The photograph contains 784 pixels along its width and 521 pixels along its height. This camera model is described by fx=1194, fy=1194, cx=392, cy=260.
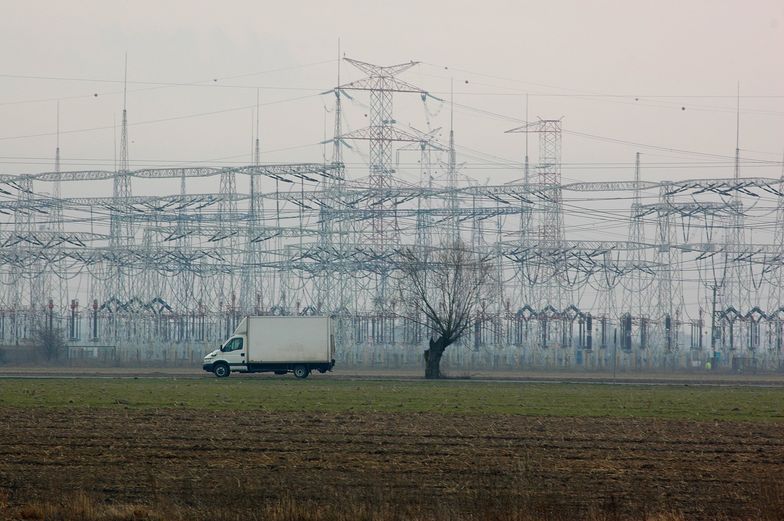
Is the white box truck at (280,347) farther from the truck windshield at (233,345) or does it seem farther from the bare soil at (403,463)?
the bare soil at (403,463)

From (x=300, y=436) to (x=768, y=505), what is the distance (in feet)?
37.5

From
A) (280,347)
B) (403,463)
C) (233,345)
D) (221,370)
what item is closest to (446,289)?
(280,347)

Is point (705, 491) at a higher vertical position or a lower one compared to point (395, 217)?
lower

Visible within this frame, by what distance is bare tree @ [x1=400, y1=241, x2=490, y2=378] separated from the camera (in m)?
60.2

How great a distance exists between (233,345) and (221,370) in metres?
1.28

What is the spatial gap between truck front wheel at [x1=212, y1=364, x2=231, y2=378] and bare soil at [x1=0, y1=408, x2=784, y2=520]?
24.3 metres

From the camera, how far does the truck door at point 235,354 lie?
5556 centimetres

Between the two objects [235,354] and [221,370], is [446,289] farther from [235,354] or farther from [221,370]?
[221,370]

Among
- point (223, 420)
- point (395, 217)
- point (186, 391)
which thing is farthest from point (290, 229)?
point (223, 420)

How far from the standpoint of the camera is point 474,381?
→ 54000 millimetres

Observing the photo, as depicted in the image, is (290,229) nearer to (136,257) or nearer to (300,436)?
(136,257)

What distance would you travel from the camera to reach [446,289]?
62.2 meters

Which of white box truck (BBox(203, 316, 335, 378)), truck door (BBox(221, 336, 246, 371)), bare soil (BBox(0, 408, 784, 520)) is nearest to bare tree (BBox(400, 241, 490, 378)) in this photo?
white box truck (BBox(203, 316, 335, 378))

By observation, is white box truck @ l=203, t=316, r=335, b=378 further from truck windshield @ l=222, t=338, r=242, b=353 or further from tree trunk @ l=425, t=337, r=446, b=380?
tree trunk @ l=425, t=337, r=446, b=380
